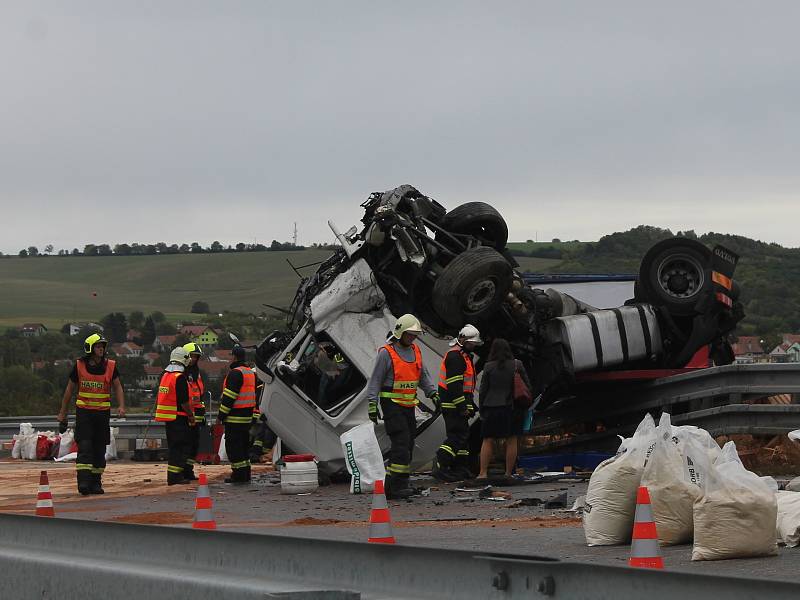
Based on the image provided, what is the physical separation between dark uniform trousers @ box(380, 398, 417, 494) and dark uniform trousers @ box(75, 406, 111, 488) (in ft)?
→ 9.97

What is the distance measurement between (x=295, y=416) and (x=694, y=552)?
736 cm

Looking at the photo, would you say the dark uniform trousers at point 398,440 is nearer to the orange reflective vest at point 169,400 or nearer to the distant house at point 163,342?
the orange reflective vest at point 169,400

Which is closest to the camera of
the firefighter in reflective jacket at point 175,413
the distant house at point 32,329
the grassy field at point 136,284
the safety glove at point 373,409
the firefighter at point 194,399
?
the safety glove at point 373,409

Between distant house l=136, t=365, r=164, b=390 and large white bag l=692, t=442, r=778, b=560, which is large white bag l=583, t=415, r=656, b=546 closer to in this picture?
large white bag l=692, t=442, r=778, b=560

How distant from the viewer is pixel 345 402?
13.5m

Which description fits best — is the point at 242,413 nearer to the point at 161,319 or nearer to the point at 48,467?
the point at 48,467

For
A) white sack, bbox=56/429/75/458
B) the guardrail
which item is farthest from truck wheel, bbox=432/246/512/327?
white sack, bbox=56/429/75/458

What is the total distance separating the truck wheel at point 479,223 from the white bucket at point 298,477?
3.30 meters

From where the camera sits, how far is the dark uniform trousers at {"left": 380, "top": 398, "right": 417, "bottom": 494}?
11.4 meters

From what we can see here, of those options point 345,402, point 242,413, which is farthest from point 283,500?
point 242,413

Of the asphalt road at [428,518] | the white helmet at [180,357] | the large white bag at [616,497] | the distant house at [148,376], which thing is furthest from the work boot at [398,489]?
the distant house at [148,376]

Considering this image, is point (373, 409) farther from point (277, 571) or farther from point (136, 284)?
point (136, 284)

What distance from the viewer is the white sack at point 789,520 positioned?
7316 mm

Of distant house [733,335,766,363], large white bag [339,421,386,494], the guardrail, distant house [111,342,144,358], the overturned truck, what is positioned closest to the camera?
the guardrail
